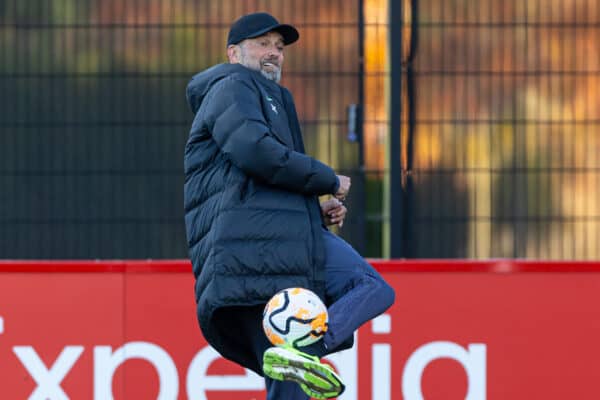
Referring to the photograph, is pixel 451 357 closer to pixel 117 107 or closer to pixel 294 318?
pixel 294 318

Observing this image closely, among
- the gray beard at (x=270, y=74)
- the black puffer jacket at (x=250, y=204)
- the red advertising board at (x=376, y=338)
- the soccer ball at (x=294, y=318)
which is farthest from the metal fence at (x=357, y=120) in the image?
the soccer ball at (x=294, y=318)

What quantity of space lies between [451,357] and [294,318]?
6.66ft

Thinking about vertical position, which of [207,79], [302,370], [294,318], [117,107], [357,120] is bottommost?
[302,370]

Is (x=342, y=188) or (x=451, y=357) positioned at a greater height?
(x=342, y=188)

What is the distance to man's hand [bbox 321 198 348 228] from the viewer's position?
14.2ft

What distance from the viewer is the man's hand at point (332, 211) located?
4328mm

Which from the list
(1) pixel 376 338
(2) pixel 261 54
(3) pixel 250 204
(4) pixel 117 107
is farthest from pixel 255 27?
(4) pixel 117 107

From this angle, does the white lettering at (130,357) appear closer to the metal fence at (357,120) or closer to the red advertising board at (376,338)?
the red advertising board at (376,338)

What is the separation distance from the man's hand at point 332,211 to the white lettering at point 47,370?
1829 millimetres

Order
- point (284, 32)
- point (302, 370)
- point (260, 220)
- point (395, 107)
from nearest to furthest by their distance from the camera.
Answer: point (302, 370) → point (260, 220) → point (284, 32) → point (395, 107)

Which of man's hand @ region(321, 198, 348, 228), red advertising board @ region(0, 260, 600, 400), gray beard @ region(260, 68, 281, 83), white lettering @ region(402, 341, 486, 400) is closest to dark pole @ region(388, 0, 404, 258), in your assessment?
red advertising board @ region(0, 260, 600, 400)

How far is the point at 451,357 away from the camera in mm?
5754

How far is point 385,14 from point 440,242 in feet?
5.62

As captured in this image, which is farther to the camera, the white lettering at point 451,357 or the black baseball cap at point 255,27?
the white lettering at point 451,357
